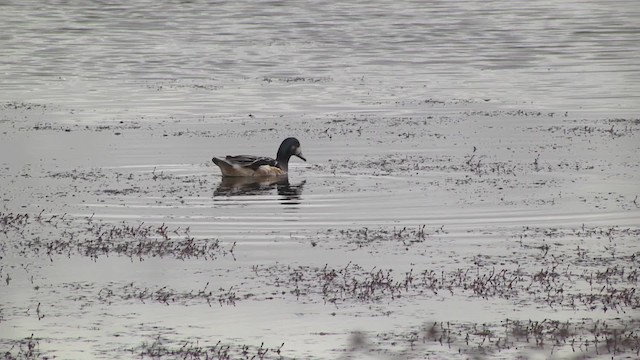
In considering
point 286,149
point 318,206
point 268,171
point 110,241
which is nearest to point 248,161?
point 268,171

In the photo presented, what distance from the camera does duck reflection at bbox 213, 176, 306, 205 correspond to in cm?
2119

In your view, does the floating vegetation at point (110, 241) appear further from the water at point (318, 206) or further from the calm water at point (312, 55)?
the calm water at point (312, 55)

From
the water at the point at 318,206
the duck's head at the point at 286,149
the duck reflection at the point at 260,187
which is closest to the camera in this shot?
the water at the point at 318,206

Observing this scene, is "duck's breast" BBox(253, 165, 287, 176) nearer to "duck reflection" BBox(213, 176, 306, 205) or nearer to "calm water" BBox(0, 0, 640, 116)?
"duck reflection" BBox(213, 176, 306, 205)

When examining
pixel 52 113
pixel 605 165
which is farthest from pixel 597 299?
pixel 52 113

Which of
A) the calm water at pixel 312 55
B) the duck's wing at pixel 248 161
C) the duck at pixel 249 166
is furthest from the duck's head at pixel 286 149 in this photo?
the calm water at pixel 312 55

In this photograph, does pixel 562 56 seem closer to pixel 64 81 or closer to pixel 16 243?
pixel 64 81

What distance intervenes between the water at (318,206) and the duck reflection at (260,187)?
0.24ft

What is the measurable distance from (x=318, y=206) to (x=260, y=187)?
9.27ft

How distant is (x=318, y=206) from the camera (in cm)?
1991

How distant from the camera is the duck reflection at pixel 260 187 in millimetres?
21188

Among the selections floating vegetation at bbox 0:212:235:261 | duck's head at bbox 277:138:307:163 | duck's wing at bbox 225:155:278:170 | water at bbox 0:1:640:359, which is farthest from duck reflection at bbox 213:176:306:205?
floating vegetation at bbox 0:212:235:261

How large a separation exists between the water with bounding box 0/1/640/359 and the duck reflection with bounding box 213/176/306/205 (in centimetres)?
7

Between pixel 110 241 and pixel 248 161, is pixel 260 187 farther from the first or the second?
pixel 110 241
